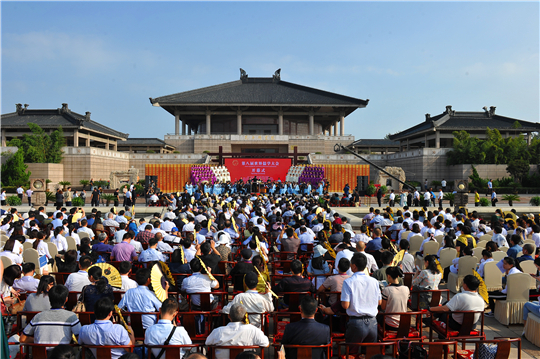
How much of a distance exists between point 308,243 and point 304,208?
5.18 m

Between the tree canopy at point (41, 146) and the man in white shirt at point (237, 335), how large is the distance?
34.9 meters

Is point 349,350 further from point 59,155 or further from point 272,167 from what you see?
point 59,155

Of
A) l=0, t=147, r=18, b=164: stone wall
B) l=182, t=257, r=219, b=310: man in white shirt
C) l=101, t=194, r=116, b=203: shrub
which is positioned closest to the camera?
l=182, t=257, r=219, b=310: man in white shirt

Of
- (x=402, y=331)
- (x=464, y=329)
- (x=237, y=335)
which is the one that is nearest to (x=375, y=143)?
(x=464, y=329)

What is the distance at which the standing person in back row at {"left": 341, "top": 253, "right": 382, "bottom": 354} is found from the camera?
3.80 m

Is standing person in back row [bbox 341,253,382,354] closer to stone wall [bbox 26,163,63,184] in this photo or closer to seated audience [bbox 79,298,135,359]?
seated audience [bbox 79,298,135,359]

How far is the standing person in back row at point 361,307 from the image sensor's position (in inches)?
150

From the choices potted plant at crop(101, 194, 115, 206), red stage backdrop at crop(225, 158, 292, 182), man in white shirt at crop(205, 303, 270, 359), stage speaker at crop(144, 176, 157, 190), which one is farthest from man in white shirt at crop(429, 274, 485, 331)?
red stage backdrop at crop(225, 158, 292, 182)

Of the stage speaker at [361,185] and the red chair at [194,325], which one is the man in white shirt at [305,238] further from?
the stage speaker at [361,185]

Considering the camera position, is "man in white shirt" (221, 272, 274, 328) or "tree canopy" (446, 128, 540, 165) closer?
"man in white shirt" (221, 272, 274, 328)

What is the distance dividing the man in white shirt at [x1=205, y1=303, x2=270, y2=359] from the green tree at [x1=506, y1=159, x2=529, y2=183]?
1372 inches

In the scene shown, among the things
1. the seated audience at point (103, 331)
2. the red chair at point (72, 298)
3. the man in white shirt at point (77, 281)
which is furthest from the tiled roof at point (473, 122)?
the seated audience at point (103, 331)

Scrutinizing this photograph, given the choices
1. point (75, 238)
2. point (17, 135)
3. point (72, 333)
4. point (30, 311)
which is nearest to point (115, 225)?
point (75, 238)

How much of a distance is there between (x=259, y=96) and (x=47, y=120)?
25824 mm
